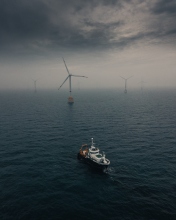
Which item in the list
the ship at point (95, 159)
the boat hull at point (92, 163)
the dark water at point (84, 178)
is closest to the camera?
the dark water at point (84, 178)

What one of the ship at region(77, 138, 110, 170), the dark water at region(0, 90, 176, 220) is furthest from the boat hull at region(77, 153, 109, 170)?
the dark water at region(0, 90, 176, 220)

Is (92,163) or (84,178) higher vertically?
(92,163)

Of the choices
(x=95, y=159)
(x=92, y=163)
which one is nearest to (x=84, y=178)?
(x=92, y=163)

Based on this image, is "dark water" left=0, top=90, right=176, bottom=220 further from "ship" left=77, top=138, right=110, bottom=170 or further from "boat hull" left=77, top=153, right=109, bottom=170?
"ship" left=77, top=138, right=110, bottom=170

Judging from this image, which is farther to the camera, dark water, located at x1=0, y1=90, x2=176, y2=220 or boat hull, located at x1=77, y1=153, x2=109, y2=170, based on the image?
boat hull, located at x1=77, y1=153, x2=109, y2=170

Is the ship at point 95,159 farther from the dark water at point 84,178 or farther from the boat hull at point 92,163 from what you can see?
the dark water at point 84,178

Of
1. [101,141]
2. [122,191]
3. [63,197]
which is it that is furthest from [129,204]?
[101,141]

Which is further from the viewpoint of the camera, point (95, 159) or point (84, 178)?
point (95, 159)

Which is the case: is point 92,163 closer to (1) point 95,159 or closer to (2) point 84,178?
(1) point 95,159

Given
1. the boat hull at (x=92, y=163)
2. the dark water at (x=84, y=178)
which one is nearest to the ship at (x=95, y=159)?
the boat hull at (x=92, y=163)

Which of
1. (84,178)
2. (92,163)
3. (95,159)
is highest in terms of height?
(95,159)

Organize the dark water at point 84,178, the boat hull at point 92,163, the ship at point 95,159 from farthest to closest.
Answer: the ship at point 95,159 < the boat hull at point 92,163 < the dark water at point 84,178

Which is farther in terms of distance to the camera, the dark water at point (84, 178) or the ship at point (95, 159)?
the ship at point (95, 159)
